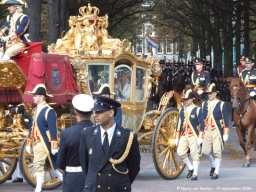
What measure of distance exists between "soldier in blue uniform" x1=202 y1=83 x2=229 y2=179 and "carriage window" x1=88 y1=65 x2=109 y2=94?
8.31 ft

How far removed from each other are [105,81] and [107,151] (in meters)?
6.10

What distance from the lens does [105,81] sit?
514 inches

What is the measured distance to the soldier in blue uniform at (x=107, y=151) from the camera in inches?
276

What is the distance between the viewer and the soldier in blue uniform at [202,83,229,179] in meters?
14.2

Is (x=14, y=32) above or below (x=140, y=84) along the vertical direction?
above

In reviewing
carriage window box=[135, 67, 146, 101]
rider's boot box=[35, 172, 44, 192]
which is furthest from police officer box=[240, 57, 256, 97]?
rider's boot box=[35, 172, 44, 192]

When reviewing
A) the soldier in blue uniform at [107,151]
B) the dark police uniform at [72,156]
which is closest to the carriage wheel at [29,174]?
the dark police uniform at [72,156]

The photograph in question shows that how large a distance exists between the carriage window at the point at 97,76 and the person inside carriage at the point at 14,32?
124 cm

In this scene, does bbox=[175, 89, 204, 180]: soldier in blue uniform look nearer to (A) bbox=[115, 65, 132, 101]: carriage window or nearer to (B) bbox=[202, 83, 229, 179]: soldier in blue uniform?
(B) bbox=[202, 83, 229, 179]: soldier in blue uniform

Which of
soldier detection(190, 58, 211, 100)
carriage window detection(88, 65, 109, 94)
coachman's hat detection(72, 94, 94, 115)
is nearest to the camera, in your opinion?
coachman's hat detection(72, 94, 94, 115)

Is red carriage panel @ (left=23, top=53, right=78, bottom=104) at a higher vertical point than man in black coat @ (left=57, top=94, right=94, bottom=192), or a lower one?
higher

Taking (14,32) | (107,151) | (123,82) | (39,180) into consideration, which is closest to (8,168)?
(39,180)

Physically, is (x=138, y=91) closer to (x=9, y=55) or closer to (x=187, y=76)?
(x=9, y=55)

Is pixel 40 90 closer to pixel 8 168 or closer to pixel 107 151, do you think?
pixel 8 168
